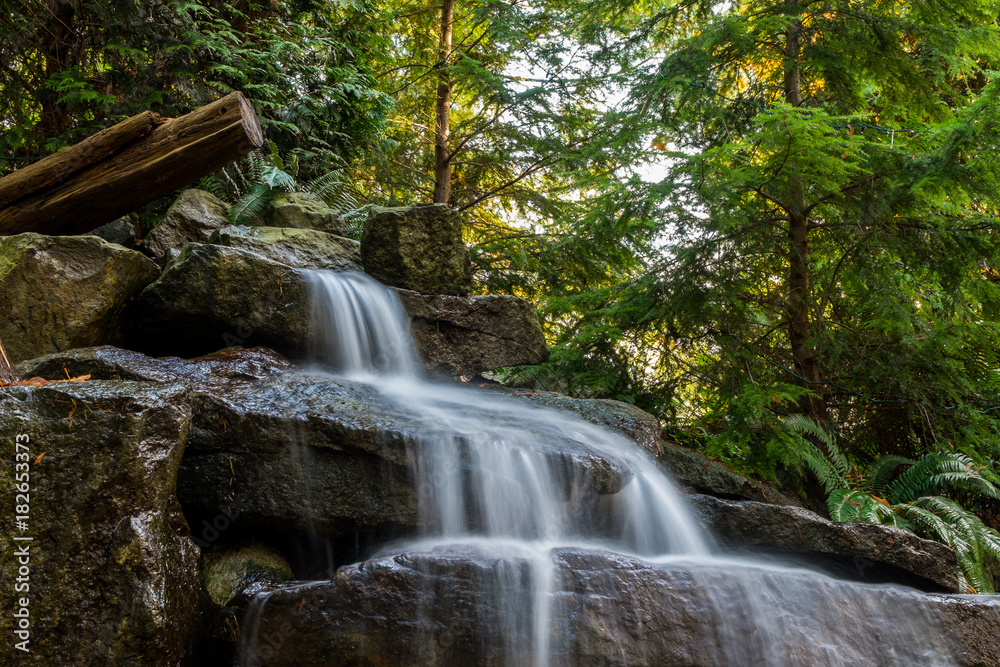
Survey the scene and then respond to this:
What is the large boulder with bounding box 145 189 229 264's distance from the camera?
5746mm

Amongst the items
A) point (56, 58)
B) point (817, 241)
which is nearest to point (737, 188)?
point (817, 241)

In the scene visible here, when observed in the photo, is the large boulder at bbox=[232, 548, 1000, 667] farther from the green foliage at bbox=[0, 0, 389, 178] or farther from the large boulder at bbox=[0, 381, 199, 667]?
the green foliage at bbox=[0, 0, 389, 178]

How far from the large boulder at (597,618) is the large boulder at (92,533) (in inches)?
18.0

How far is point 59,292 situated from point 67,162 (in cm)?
159

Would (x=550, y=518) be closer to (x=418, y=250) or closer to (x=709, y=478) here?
(x=709, y=478)

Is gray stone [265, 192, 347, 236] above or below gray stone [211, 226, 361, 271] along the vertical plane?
above

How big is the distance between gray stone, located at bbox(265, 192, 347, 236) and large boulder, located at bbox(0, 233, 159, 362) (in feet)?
7.52

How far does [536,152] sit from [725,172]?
501 cm

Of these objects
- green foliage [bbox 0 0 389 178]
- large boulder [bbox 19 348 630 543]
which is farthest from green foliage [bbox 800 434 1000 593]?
green foliage [bbox 0 0 389 178]

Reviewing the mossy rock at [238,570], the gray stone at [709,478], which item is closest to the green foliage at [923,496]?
the gray stone at [709,478]

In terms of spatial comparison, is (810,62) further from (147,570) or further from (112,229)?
(112,229)

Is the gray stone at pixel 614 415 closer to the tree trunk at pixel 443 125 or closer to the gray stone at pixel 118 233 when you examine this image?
the gray stone at pixel 118 233

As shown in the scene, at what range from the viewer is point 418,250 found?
5.82m

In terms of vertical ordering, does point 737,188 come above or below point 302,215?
below
